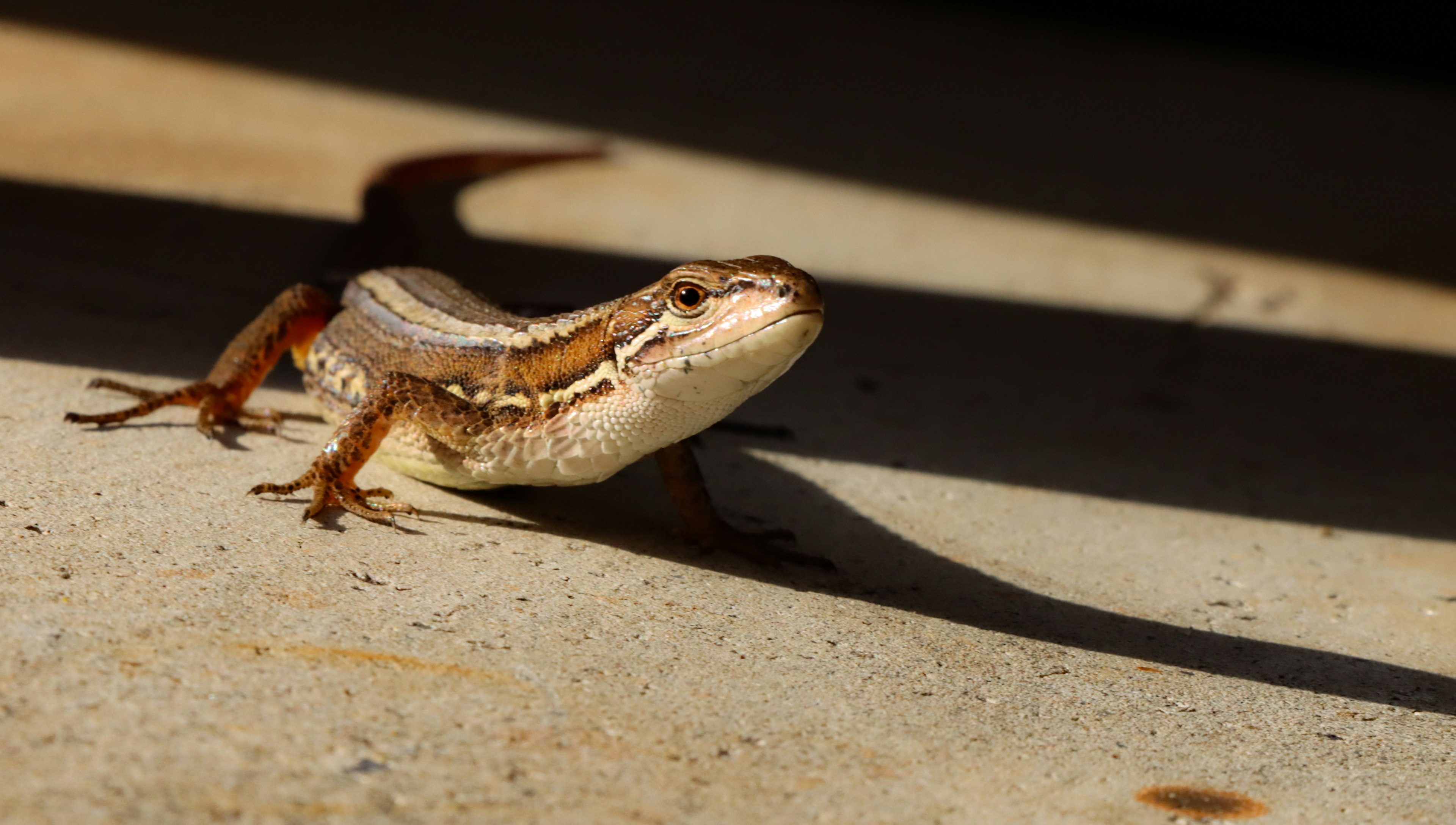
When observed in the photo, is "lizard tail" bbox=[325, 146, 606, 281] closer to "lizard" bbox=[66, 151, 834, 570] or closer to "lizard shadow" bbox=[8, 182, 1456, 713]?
"lizard shadow" bbox=[8, 182, 1456, 713]

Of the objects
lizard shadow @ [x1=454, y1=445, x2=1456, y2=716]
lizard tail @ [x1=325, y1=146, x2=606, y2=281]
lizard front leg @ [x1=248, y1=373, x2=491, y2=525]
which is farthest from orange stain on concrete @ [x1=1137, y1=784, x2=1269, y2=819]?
lizard tail @ [x1=325, y1=146, x2=606, y2=281]

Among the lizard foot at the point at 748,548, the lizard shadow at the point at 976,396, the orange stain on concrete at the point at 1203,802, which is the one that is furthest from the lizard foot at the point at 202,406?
the orange stain on concrete at the point at 1203,802

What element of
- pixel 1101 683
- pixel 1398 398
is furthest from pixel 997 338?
pixel 1101 683

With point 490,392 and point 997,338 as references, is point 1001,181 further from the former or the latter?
point 490,392

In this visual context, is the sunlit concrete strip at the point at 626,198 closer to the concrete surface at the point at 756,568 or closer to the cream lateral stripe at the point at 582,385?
the concrete surface at the point at 756,568

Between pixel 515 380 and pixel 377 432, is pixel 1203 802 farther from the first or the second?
pixel 377 432
